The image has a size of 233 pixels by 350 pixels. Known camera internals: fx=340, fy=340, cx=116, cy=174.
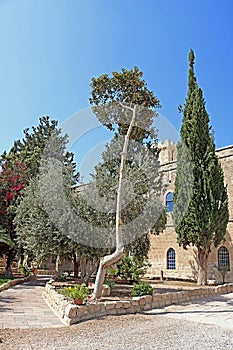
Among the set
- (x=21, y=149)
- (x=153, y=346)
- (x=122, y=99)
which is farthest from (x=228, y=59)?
(x=21, y=149)

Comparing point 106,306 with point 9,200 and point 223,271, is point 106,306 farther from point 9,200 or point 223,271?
point 9,200

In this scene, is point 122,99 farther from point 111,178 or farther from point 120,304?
point 120,304

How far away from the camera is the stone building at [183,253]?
19953 mm

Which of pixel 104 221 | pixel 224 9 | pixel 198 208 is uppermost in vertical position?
pixel 224 9

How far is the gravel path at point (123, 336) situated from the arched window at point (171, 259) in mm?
13903

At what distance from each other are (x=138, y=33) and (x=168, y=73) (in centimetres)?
335

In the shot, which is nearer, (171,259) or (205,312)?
(205,312)

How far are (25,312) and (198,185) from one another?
11.4m

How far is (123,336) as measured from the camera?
683cm

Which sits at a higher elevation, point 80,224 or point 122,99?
point 122,99

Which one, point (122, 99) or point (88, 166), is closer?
point (122, 99)

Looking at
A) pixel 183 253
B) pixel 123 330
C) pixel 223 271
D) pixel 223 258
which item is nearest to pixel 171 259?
pixel 183 253

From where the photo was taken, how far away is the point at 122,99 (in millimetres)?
13414

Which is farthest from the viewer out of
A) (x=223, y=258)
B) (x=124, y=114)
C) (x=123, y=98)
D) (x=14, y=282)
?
(x=223, y=258)
